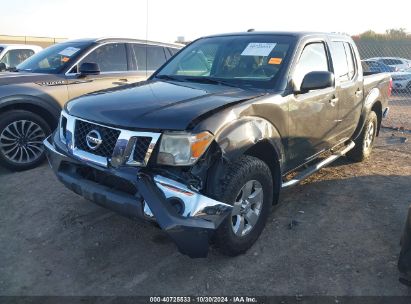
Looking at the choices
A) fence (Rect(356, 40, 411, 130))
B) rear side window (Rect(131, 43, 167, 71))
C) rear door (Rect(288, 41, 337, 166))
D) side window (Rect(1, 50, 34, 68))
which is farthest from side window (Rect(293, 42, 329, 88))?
side window (Rect(1, 50, 34, 68))

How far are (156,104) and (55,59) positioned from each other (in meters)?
3.56

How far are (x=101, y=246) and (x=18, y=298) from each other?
32.6 inches

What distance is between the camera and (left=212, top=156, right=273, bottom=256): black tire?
2.83 metres

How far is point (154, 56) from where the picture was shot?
6.92 meters

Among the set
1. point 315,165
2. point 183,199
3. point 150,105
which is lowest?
point 315,165

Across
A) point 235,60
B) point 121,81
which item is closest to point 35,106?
point 121,81

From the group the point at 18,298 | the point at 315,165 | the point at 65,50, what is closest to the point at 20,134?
the point at 65,50

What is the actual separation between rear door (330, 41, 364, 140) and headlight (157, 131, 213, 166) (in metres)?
2.50

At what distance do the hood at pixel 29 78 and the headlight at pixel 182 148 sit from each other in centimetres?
336

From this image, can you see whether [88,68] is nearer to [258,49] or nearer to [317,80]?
[258,49]

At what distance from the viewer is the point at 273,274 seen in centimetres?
Answer: 306

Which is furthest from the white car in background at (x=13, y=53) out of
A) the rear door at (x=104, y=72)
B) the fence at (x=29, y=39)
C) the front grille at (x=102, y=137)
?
the fence at (x=29, y=39)

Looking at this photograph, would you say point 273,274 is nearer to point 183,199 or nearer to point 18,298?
point 183,199

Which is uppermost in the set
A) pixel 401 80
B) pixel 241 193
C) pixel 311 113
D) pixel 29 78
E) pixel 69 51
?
pixel 69 51
